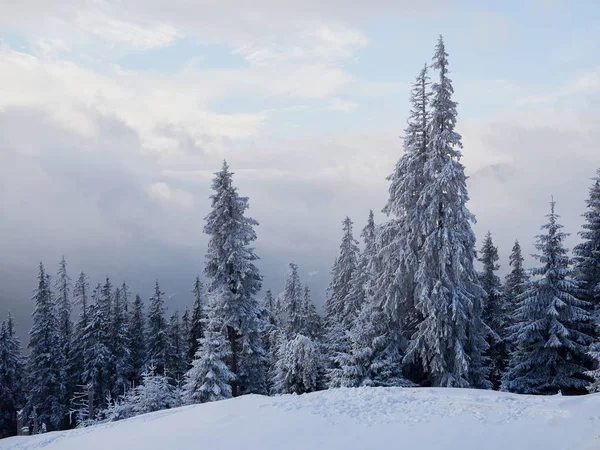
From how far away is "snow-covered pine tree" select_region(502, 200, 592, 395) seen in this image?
2011 centimetres

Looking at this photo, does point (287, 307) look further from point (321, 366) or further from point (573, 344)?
point (573, 344)

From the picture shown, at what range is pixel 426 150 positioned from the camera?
20.1 metres

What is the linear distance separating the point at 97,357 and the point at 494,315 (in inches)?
1339

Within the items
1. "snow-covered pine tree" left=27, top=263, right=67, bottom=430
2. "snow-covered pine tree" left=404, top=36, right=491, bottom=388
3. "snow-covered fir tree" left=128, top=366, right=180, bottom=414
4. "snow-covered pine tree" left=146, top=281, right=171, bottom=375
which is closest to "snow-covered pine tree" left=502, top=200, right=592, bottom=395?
"snow-covered pine tree" left=404, top=36, right=491, bottom=388

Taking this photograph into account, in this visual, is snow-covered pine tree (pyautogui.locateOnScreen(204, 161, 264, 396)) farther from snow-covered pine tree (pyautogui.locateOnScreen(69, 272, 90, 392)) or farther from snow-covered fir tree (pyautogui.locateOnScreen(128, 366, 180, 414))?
snow-covered pine tree (pyautogui.locateOnScreen(69, 272, 90, 392))

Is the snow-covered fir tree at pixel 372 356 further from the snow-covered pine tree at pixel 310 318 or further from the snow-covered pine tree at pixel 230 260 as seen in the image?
the snow-covered pine tree at pixel 310 318

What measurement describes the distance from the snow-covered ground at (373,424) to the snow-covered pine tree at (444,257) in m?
5.21

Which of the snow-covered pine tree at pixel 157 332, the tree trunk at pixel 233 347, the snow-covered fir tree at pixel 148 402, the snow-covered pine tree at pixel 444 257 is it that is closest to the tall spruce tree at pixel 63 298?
the snow-covered pine tree at pixel 157 332

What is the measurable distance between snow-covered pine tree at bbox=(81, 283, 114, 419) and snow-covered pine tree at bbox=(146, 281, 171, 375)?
4019 mm

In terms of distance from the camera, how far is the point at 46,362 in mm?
41062

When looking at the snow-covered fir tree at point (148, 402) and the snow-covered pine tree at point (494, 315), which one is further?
the snow-covered pine tree at point (494, 315)

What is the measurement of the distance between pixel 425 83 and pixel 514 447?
15.6m

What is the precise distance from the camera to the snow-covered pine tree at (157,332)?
43.9m

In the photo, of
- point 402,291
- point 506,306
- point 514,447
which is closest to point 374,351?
point 402,291
